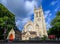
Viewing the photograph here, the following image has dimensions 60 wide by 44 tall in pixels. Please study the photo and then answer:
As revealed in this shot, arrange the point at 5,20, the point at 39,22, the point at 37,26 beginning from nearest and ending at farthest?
1. the point at 5,20
2. the point at 37,26
3. the point at 39,22

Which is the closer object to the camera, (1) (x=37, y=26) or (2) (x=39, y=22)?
(1) (x=37, y=26)

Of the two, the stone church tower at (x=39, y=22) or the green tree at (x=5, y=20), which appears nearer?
the green tree at (x=5, y=20)

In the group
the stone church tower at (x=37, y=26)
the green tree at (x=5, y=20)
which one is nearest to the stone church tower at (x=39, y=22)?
the stone church tower at (x=37, y=26)

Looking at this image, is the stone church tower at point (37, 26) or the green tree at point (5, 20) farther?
the stone church tower at point (37, 26)

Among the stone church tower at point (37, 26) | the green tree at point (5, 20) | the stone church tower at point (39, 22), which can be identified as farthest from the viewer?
the stone church tower at point (39, 22)

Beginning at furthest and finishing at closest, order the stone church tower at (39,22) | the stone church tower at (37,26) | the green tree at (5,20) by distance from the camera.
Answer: the stone church tower at (39,22) → the stone church tower at (37,26) → the green tree at (5,20)

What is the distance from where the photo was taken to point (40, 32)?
8056cm

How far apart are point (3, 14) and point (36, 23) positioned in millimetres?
40635

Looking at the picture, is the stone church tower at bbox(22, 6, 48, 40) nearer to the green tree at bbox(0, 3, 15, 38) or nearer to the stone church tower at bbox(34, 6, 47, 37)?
the stone church tower at bbox(34, 6, 47, 37)

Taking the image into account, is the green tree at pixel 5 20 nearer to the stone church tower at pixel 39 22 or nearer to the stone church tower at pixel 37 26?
the stone church tower at pixel 37 26

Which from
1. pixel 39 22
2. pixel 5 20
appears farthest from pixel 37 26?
pixel 5 20

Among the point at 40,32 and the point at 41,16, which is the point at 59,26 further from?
the point at 41,16

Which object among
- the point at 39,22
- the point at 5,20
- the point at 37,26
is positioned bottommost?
the point at 5,20

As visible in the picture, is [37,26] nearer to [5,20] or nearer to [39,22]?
[39,22]
